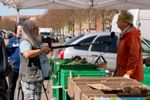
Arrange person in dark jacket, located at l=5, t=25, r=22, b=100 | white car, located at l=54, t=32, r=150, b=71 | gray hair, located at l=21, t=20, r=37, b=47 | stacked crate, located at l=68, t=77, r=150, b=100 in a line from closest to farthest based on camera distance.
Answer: stacked crate, located at l=68, t=77, r=150, b=100, gray hair, located at l=21, t=20, r=37, b=47, person in dark jacket, located at l=5, t=25, r=22, b=100, white car, located at l=54, t=32, r=150, b=71

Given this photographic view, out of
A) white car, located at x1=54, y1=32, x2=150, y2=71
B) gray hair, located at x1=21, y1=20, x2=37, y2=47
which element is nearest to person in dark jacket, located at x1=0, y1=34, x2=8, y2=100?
gray hair, located at x1=21, y1=20, x2=37, y2=47

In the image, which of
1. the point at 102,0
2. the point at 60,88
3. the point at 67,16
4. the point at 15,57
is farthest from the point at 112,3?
the point at 67,16

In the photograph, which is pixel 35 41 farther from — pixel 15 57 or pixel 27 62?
pixel 15 57

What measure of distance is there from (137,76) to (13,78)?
12.1ft

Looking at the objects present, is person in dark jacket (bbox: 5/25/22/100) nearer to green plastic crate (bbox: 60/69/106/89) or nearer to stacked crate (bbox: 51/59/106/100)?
stacked crate (bbox: 51/59/106/100)

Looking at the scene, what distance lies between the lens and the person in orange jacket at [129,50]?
20.9ft

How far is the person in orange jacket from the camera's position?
20.9 ft

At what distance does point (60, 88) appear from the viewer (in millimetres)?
8195

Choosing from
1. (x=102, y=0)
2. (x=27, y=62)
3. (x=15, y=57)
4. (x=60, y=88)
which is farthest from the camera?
(x=102, y=0)

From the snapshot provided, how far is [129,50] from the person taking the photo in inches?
252

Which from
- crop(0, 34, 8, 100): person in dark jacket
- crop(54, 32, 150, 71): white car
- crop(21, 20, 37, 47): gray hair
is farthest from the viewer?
crop(54, 32, 150, 71): white car

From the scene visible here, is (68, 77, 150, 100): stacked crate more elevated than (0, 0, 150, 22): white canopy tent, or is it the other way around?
(0, 0, 150, 22): white canopy tent

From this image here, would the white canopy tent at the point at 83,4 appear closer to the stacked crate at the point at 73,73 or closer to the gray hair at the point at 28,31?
the stacked crate at the point at 73,73

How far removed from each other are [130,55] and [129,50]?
8cm
